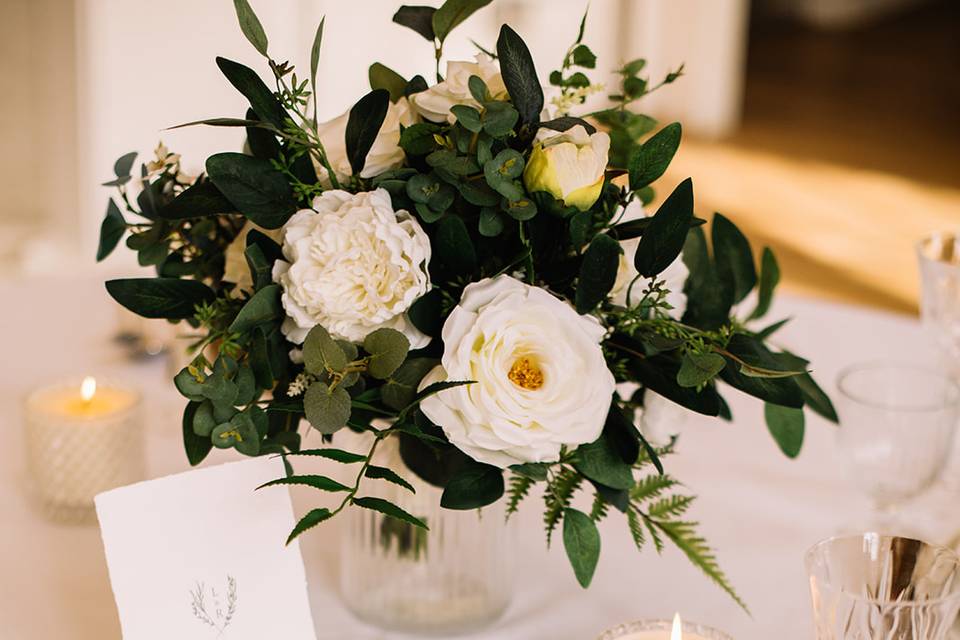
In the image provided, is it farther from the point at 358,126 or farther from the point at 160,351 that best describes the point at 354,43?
the point at 358,126

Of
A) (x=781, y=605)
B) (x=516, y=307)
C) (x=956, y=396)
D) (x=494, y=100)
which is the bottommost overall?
(x=781, y=605)

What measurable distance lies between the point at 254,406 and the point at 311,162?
0.16 metres

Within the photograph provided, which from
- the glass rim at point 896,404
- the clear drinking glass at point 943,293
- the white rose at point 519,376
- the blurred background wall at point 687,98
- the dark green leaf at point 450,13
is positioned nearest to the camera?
the white rose at point 519,376

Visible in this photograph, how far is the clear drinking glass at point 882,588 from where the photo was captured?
675mm

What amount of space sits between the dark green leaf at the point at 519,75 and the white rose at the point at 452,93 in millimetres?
24

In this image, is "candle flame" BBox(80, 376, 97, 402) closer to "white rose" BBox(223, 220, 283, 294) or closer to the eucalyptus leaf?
"white rose" BBox(223, 220, 283, 294)

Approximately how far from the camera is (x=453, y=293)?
2.36ft

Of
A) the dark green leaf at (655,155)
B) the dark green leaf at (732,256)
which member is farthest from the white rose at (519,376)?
the dark green leaf at (732,256)

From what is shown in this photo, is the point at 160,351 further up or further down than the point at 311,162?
further down

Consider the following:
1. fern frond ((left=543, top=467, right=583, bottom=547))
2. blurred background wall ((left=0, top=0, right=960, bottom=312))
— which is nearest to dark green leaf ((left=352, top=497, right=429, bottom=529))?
fern frond ((left=543, top=467, right=583, bottom=547))

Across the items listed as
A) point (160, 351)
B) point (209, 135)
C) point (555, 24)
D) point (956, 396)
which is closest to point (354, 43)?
point (209, 135)

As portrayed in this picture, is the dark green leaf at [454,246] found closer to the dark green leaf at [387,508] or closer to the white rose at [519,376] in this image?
the white rose at [519,376]

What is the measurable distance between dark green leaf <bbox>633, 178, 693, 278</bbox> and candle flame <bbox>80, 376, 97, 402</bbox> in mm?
526

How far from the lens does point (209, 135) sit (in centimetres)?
281
